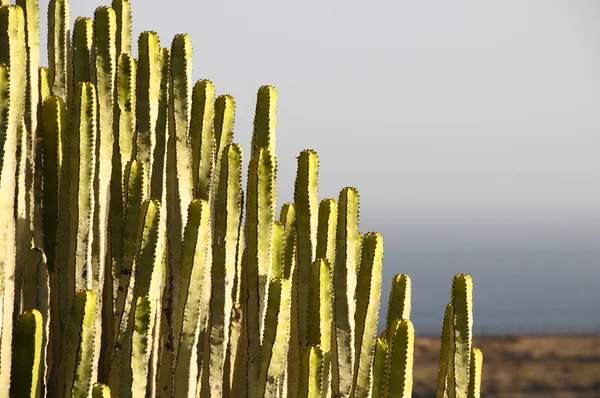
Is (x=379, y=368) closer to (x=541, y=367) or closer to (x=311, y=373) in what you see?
(x=311, y=373)

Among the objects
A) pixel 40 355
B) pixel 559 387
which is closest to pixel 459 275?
pixel 40 355

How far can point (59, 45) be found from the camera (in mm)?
3256

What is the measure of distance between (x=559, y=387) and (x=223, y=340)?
24.7 feet

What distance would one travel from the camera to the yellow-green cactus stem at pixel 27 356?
2277 mm

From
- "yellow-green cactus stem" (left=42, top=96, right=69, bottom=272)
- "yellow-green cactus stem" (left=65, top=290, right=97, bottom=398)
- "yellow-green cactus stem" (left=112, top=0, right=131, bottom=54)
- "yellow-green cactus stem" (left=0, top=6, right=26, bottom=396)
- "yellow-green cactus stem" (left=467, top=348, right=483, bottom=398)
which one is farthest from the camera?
"yellow-green cactus stem" (left=112, top=0, right=131, bottom=54)

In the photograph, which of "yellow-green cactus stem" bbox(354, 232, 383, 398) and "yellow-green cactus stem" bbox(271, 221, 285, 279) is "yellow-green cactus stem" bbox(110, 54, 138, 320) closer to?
"yellow-green cactus stem" bbox(271, 221, 285, 279)

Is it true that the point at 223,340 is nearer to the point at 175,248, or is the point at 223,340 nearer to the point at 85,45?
the point at 175,248

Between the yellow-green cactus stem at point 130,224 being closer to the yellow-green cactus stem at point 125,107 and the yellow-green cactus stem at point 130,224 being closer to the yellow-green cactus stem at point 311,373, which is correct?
the yellow-green cactus stem at point 125,107

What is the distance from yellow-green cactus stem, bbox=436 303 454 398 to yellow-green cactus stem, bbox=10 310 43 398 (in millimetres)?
1498

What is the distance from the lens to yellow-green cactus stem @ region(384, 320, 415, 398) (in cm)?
258

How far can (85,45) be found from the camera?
2.96 meters

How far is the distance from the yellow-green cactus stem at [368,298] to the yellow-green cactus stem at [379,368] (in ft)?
0.60

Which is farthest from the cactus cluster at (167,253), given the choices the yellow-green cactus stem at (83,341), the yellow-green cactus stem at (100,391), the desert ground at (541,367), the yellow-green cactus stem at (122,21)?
the desert ground at (541,367)

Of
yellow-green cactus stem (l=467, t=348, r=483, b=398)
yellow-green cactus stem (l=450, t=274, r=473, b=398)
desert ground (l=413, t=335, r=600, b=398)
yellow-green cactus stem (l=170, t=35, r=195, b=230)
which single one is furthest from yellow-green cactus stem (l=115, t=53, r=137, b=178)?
desert ground (l=413, t=335, r=600, b=398)
